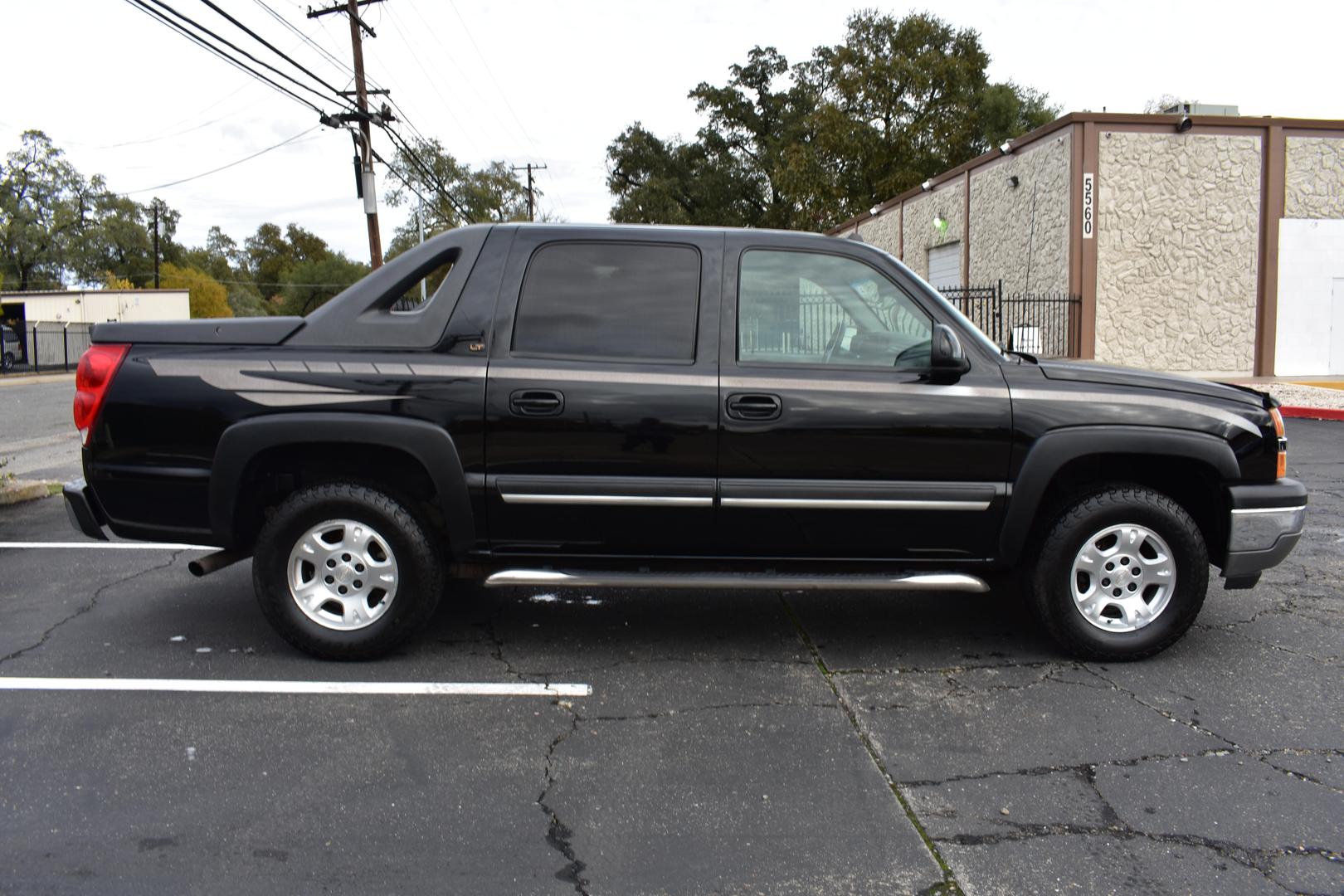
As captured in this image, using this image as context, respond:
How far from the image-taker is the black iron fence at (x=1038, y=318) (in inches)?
762

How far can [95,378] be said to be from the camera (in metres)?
4.22

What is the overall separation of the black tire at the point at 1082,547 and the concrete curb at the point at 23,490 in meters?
7.91

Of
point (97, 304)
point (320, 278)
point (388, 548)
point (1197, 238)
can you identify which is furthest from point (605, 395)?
point (320, 278)

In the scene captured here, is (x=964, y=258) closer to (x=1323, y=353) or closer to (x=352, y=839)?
(x=1323, y=353)

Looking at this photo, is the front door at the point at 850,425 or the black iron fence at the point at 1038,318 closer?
the front door at the point at 850,425

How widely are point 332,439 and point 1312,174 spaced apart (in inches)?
891

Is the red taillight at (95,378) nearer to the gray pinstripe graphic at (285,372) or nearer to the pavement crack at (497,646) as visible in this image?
the gray pinstripe graphic at (285,372)

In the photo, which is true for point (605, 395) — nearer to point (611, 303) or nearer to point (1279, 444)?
point (611, 303)

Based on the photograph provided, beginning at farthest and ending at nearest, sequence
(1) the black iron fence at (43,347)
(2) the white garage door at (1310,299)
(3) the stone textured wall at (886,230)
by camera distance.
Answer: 1. (1) the black iron fence at (43,347)
2. (3) the stone textured wall at (886,230)
3. (2) the white garage door at (1310,299)

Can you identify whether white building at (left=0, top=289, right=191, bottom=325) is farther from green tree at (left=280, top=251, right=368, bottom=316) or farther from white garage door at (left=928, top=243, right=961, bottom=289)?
green tree at (left=280, top=251, right=368, bottom=316)

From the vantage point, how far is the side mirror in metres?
4.09

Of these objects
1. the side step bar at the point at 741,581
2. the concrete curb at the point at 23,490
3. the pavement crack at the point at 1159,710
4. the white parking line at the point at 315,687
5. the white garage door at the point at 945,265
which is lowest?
the pavement crack at the point at 1159,710

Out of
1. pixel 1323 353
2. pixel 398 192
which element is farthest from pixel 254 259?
pixel 1323 353

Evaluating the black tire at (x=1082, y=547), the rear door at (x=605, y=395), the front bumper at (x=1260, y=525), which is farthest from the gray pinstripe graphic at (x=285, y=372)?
the front bumper at (x=1260, y=525)
